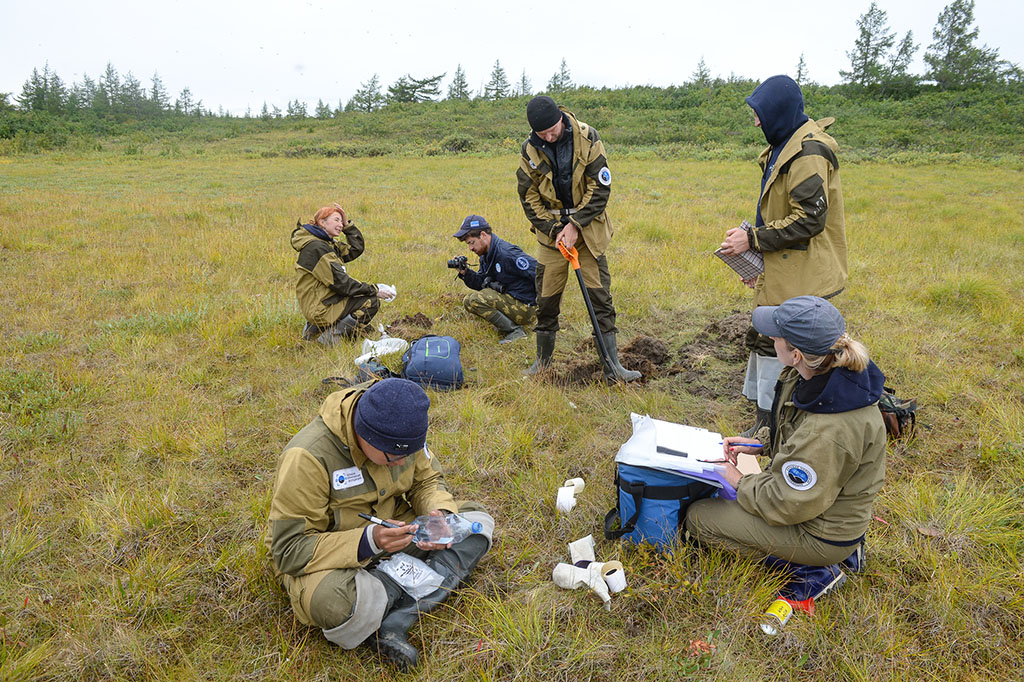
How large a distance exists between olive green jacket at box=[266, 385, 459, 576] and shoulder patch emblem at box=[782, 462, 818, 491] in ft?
5.88

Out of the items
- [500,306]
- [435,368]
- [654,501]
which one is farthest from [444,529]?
[500,306]

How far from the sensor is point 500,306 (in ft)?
19.9

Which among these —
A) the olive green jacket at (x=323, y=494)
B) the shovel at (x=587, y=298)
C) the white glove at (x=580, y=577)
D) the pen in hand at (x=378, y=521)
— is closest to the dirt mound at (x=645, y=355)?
the shovel at (x=587, y=298)

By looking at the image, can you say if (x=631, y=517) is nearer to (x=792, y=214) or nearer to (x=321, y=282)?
(x=792, y=214)

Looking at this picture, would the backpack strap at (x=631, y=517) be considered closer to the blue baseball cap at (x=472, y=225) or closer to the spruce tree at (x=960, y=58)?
the blue baseball cap at (x=472, y=225)

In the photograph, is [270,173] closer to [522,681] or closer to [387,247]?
[387,247]

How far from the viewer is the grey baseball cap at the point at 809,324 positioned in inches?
91.7

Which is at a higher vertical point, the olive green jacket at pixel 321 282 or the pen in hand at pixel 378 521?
the olive green jacket at pixel 321 282

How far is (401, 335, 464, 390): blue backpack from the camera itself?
190 inches

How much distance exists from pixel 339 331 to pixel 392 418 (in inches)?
142

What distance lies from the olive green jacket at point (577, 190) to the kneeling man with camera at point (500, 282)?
109cm

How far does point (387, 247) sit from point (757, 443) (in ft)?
24.2

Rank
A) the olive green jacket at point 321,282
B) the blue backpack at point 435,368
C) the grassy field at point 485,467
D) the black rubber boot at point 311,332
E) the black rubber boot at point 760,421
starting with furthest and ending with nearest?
1. the black rubber boot at point 311,332
2. the olive green jacket at point 321,282
3. the blue backpack at point 435,368
4. the black rubber boot at point 760,421
5. the grassy field at point 485,467

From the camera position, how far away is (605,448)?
383 cm
